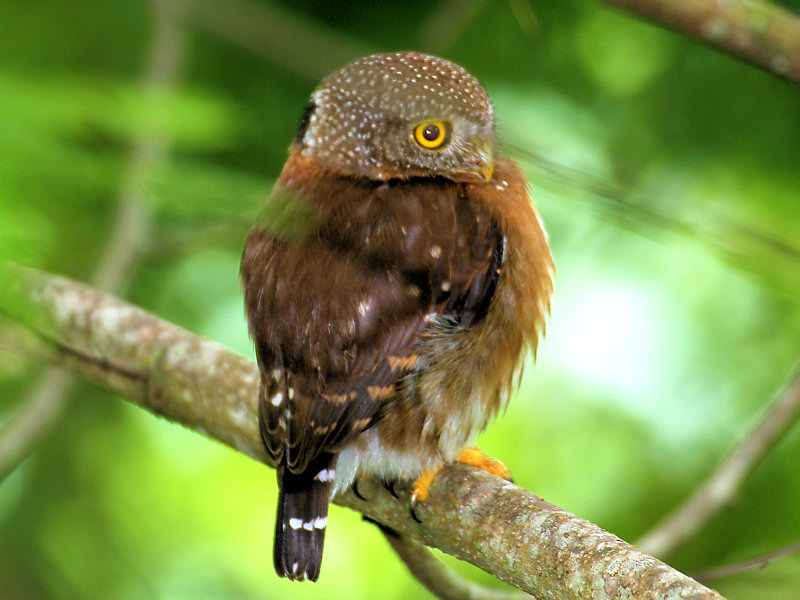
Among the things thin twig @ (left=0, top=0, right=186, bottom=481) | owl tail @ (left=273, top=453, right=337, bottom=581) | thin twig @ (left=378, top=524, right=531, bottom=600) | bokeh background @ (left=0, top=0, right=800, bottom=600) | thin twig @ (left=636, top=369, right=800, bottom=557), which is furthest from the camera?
bokeh background @ (left=0, top=0, right=800, bottom=600)

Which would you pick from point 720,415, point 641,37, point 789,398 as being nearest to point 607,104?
point 641,37

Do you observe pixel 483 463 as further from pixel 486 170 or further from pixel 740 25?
pixel 740 25

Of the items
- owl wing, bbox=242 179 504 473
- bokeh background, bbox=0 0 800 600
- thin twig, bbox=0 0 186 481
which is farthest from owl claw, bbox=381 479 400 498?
bokeh background, bbox=0 0 800 600

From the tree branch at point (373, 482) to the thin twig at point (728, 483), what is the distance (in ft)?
2.23

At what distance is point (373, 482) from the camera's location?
2.22 meters

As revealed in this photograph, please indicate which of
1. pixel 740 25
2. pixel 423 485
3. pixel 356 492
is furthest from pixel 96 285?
pixel 740 25

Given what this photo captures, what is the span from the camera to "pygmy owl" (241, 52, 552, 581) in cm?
189

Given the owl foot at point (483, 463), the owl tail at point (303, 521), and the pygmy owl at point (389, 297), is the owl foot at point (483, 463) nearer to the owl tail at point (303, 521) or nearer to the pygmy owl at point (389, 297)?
the pygmy owl at point (389, 297)

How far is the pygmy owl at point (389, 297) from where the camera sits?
74.4 inches

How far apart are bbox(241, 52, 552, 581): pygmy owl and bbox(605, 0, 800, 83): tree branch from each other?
0.50 meters

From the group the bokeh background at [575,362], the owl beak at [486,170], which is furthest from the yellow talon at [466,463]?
the bokeh background at [575,362]

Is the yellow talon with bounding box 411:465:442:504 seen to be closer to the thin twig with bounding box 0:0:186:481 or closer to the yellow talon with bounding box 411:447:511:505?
the yellow talon with bounding box 411:447:511:505

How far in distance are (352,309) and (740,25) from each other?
121 cm

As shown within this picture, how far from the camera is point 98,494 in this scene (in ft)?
11.7
